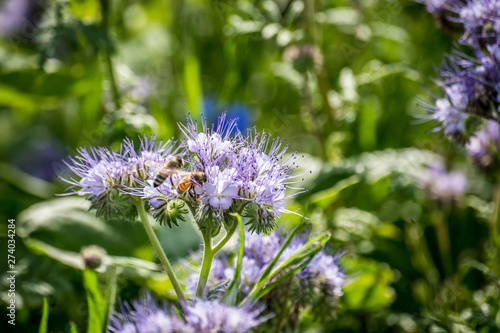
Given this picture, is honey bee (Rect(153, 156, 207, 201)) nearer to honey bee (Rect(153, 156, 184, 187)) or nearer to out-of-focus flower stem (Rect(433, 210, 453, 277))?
honey bee (Rect(153, 156, 184, 187))

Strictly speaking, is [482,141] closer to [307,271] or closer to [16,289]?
[307,271]

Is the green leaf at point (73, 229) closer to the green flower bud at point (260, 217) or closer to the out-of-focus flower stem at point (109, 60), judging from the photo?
the out-of-focus flower stem at point (109, 60)

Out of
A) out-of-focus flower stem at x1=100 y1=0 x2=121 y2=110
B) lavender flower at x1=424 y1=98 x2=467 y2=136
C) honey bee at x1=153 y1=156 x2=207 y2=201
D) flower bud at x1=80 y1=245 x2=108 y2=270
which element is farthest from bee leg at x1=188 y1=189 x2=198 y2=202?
out-of-focus flower stem at x1=100 y1=0 x2=121 y2=110

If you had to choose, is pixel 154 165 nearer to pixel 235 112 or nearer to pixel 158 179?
pixel 158 179

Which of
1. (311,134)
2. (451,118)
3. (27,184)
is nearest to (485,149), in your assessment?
(451,118)

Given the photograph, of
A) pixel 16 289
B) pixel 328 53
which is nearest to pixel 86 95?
pixel 16 289
